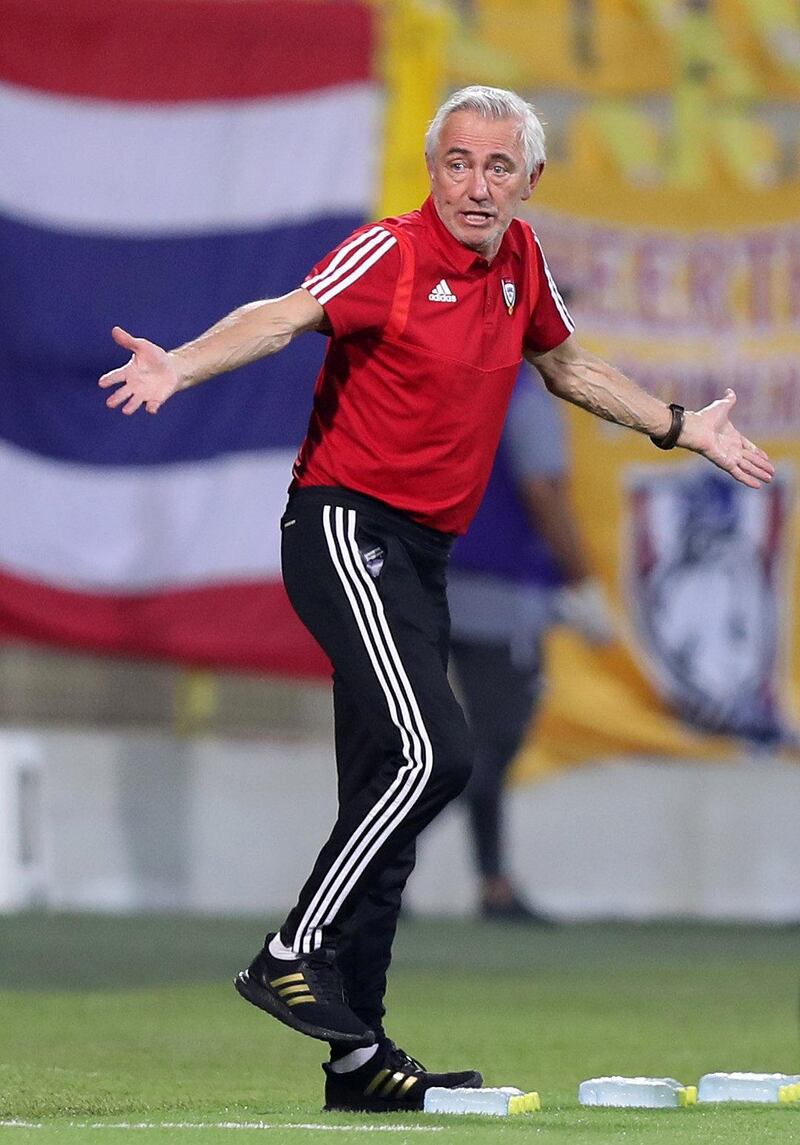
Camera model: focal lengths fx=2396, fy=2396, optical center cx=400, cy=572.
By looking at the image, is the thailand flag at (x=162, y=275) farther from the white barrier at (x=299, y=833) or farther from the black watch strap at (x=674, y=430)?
the black watch strap at (x=674, y=430)

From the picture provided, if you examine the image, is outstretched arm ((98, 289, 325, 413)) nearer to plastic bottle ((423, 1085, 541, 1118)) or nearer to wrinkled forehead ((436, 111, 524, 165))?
wrinkled forehead ((436, 111, 524, 165))

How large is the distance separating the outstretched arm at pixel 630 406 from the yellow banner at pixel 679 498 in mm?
5473

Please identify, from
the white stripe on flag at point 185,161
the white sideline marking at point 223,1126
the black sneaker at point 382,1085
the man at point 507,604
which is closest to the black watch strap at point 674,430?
the black sneaker at point 382,1085

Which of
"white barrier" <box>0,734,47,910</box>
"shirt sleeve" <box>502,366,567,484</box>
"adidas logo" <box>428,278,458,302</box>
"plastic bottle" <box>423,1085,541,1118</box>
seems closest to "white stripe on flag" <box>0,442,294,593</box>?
"white barrier" <box>0,734,47,910</box>

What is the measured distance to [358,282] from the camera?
14.5 feet

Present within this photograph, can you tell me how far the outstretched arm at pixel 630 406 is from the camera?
16.0 feet

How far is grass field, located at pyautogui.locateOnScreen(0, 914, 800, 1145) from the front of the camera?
430 centimetres

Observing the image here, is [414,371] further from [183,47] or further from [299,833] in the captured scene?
[299,833]

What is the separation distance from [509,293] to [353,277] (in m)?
0.40

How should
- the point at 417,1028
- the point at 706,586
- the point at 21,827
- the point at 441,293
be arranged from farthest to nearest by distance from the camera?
the point at 706,586 → the point at 21,827 → the point at 417,1028 → the point at 441,293

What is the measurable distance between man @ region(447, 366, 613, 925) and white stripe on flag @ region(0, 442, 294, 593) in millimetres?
862

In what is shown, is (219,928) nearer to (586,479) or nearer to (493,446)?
(586,479)

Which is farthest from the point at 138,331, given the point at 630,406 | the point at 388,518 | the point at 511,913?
the point at 388,518

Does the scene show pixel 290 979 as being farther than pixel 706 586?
No
